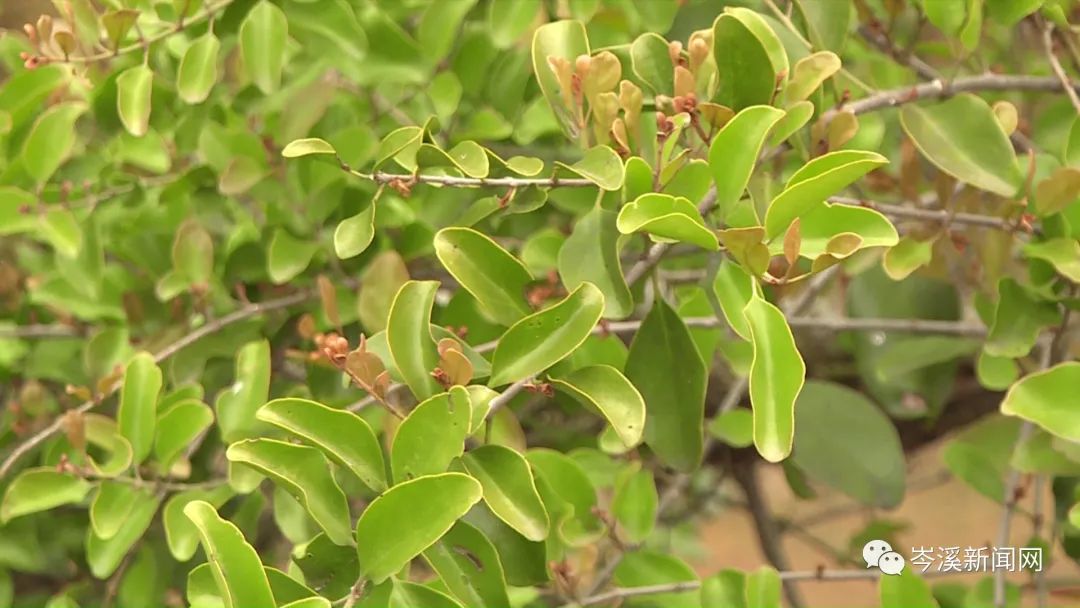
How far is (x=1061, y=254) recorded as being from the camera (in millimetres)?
598

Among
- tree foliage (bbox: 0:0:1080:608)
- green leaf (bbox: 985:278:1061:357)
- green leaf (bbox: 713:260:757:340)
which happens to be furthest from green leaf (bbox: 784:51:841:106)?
green leaf (bbox: 985:278:1061:357)

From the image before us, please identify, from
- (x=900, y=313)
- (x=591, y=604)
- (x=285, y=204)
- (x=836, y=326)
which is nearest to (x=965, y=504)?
(x=900, y=313)

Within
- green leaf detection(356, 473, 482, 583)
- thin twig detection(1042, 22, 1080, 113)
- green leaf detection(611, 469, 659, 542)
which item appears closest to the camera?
green leaf detection(356, 473, 482, 583)

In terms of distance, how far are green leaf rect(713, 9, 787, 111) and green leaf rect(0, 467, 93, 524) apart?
53 centimetres

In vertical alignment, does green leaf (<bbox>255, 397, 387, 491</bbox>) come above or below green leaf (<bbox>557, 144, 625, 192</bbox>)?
below

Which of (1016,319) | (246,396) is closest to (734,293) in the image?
(1016,319)

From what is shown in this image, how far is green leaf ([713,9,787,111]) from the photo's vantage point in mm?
500

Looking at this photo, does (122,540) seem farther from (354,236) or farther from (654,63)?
(654,63)

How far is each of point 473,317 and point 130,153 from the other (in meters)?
0.37

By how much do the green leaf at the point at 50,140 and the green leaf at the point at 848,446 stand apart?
67 centimetres

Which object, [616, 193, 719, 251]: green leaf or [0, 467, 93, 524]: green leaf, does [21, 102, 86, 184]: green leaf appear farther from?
[616, 193, 719, 251]: green leaf

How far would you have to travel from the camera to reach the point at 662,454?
0.57 m

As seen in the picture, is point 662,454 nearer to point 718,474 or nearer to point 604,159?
A: point 604,159

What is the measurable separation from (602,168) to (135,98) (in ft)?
1.31
